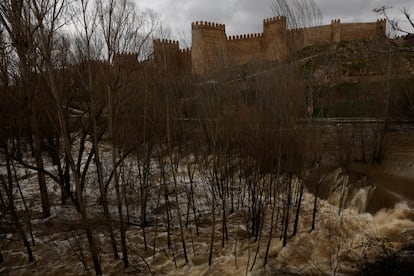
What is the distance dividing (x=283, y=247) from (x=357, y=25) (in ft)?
108

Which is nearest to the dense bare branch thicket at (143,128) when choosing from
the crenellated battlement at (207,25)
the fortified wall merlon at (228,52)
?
the fortified wall merlon at (228,52)

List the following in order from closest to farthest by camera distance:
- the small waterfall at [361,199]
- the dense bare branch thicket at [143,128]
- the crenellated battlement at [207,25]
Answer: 1. the dense bare branch thicket at [143,128]
2. the small waterfall at [361,199]
3. the crenellated battlement at [207,25]

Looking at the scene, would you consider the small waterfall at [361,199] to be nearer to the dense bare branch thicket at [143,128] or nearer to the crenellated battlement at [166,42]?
the dense bare branch thicket at [143,128]

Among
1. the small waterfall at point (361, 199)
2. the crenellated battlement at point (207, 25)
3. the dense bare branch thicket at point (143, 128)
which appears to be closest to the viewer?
the dense bare branch thicket at point (143, 128)

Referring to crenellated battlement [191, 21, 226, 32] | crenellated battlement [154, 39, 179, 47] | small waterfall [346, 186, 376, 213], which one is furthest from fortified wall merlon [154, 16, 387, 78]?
crenellated battlement [191, 21, 226, 32]

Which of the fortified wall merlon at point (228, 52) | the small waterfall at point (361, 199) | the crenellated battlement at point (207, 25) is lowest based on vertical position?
the small waterfall at point (361, 199)

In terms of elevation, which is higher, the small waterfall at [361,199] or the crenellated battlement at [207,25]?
the crenellated battlement at [207,25]

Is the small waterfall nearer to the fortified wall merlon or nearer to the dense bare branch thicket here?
the dense bare branch thicket

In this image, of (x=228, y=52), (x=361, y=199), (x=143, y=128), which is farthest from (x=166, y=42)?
(x=228, y=52)

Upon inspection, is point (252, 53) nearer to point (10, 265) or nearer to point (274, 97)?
point (274, 97)

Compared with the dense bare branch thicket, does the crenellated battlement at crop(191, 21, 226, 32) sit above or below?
above

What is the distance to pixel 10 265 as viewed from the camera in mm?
6148

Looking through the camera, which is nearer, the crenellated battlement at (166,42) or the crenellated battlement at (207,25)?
the crenellated battlement at (166,42)

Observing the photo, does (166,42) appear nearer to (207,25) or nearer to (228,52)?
(228,52)
